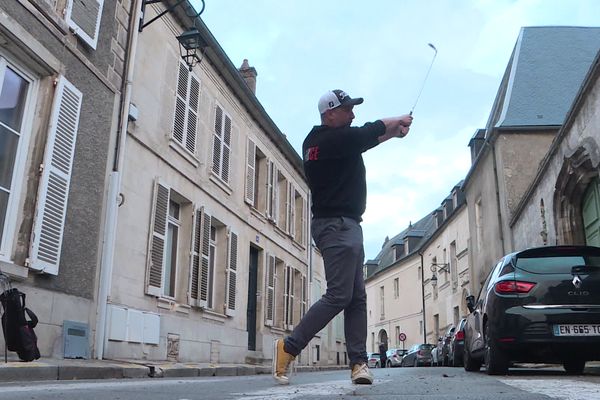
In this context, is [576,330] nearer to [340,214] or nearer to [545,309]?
[545,309]

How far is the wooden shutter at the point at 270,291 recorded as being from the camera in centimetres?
1630

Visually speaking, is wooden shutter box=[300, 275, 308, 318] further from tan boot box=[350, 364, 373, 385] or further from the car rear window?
tan boot box=[350, 364, 373, 385]

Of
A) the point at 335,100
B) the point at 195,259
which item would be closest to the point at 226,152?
the point at 195,259

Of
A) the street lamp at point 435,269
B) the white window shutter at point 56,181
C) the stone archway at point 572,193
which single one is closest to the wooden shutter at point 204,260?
the white window shutter at point 56,181

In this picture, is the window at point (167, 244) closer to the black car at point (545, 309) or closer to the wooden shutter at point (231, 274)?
the wooden shutter at point (231, 274)

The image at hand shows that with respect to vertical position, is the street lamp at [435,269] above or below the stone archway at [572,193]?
above

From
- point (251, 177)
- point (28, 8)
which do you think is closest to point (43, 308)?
point (28, 8)

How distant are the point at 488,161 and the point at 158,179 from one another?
1489 cm

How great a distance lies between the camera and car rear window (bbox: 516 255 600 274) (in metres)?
6.25

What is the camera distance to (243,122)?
15320mm

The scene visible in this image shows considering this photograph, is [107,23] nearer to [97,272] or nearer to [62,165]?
[62,165]

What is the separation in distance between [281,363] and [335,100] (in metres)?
1.83

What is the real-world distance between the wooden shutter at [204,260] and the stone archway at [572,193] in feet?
23.1

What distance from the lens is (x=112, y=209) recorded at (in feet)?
28.5
